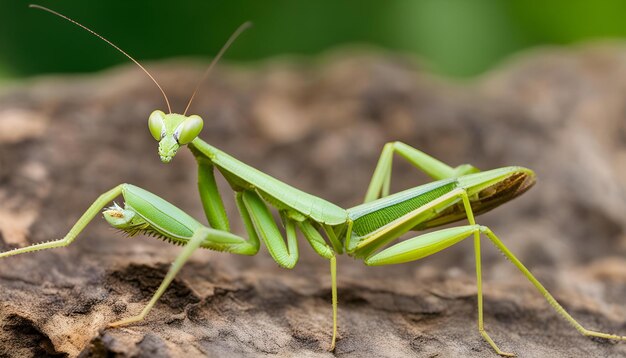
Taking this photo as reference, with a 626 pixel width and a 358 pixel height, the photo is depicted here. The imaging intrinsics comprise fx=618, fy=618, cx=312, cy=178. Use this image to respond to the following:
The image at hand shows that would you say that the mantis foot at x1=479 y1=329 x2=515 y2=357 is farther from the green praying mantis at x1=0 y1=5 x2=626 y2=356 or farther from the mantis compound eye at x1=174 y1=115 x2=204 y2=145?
the mantis compound eye at x1=174 y1=115 x2=204 y2=145

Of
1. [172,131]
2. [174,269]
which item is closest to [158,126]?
[172,131]

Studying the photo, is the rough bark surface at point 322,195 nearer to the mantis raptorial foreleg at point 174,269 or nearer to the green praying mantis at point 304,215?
the mantis raptorial foreleg at point 174,269

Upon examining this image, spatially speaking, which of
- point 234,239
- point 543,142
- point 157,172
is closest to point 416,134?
point 543,142

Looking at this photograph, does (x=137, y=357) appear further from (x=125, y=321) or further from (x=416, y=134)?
(x=416, y=134)

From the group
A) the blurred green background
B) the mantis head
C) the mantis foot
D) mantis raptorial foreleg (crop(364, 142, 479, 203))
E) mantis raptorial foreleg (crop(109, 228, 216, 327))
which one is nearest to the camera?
mantis raptorial foreleg (crop(109, 228, 216, 327))

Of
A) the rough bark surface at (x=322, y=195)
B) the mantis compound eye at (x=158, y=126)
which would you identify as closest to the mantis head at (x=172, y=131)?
the mantis compound eye at (x=158, y=126)

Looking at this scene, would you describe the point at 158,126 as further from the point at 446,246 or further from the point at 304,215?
the point at 446,246

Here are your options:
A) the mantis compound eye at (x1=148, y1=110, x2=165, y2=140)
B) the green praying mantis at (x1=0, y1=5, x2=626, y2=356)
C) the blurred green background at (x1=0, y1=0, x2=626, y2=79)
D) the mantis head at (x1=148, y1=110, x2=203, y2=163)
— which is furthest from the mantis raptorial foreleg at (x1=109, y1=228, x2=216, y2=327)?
the blurred green background at (x1=0, y1=0, x2=626, y2=79)

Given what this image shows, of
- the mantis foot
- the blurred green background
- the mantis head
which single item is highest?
the blurred green background
